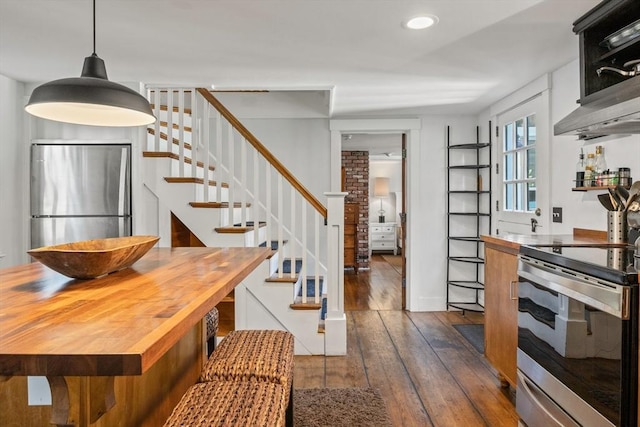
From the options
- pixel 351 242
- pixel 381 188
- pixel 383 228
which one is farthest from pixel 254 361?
pixel 381 188

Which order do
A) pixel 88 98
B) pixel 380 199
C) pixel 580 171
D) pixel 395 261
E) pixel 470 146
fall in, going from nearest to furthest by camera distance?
pixel 88 98
pixel 580 171
pixel 470 146
pixel 395 261
pixel 380 199

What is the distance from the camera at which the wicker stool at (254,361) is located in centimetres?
143

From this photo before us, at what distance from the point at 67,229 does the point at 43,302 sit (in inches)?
101

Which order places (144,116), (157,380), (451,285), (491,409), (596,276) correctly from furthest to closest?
1. (451,285)
2. (491,409)
3. (144,116)
4. (596,276)
5. (157,380)

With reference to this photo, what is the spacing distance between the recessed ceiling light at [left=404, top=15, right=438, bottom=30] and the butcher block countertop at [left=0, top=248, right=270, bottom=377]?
5.27 ft

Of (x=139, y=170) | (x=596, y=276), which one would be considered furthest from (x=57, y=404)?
(x=139, y=170)

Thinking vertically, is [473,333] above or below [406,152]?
below

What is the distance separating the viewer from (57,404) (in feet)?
2.87

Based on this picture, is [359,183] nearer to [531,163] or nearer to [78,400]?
[531,163]

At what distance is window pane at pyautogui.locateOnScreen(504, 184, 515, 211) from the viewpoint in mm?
3773

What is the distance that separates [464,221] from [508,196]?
68cm

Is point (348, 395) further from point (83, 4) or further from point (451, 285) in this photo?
point (83, 4)

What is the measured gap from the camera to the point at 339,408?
2.36 meters

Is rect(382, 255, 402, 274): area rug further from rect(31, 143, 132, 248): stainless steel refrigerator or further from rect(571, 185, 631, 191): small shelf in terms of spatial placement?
rect(31, 143, 132, 248): stainless steel refrigerator
